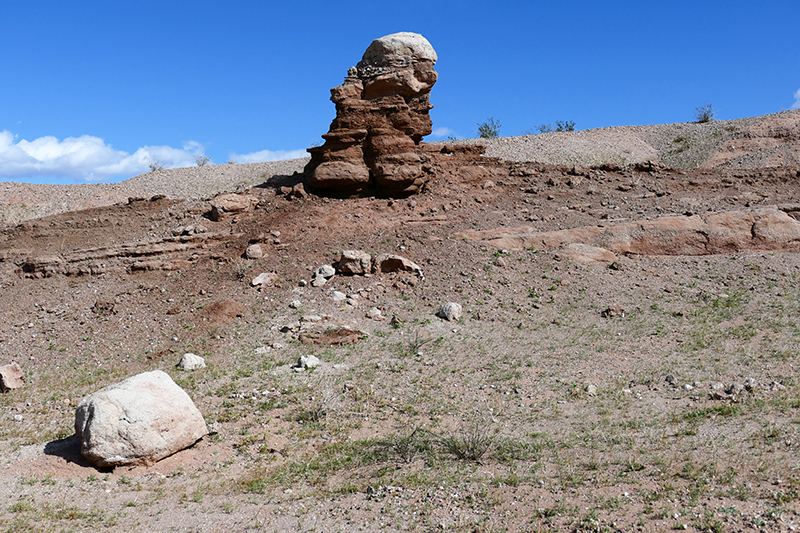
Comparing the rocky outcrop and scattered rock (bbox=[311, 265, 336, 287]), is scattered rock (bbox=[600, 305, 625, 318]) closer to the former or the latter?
the rocky outcrop

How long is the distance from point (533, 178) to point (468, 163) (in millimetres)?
2000

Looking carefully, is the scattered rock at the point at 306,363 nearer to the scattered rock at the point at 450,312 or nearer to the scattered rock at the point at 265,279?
the scattered rock at the point at 450,312

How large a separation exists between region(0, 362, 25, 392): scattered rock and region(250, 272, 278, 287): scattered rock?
14.8ft

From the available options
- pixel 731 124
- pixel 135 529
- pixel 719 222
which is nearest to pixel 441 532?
pixel 135 529

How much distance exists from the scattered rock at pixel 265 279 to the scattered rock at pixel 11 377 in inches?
178

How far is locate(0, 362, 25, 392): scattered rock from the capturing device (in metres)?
9.35

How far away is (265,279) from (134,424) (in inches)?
248

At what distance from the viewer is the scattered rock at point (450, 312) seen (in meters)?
11.4

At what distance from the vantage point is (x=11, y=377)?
9484mm

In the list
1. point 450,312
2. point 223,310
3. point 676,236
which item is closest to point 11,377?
point 223,310

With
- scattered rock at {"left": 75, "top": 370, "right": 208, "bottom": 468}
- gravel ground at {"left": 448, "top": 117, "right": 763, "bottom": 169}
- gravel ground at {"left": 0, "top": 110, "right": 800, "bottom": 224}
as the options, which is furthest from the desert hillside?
gravel ground at {"left": 448, "top": 117, "right": 763, "bottom": 169}

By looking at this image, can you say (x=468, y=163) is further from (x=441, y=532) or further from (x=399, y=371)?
(x=441, y=532)

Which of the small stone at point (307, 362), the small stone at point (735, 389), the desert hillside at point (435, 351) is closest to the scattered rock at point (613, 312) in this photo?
the desert hillside at point (435, 351)

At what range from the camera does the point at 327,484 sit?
618 cm
